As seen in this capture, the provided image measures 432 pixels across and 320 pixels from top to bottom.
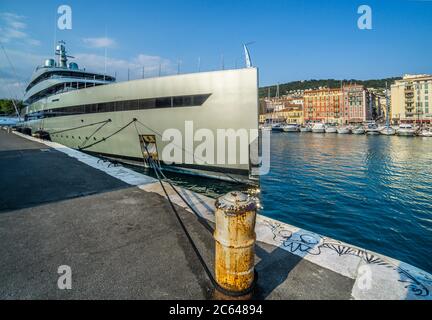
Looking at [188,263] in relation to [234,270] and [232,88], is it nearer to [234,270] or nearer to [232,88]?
[234,270]

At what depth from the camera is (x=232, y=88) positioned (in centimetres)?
934

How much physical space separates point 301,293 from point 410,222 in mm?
8350

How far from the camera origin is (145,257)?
3.00 m

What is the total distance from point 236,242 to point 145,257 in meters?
1.48

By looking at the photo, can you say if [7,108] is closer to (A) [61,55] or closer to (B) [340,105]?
(A) [61,55]

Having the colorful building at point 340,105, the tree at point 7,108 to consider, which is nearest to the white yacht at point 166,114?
the tree at point 7,108

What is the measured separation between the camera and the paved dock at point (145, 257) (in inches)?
93.7

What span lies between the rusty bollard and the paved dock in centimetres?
29

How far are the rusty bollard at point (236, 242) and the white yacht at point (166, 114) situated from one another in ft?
24.2

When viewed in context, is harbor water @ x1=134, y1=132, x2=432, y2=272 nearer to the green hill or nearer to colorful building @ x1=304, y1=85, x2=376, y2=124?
colorful building @ x1=304, y1=85, x2=376, y2=124
